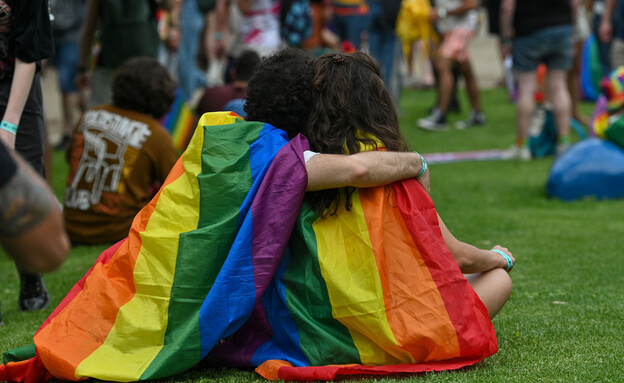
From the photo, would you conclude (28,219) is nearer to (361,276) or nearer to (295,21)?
(361,276)

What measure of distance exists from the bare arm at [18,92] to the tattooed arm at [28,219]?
1705mm

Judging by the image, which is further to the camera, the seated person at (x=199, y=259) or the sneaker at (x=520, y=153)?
the sneaker at (x=520, y=153)

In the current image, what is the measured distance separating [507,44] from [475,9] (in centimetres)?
155

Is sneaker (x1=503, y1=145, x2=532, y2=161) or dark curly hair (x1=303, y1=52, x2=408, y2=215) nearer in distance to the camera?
dark curly hair (x1=303, y1=52, x2=408, y2=215)

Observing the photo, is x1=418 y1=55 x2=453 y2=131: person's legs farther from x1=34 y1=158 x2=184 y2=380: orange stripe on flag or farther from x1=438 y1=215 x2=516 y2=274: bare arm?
x1=34 y1=158 x2=184 y2=380: orange stripe on flag

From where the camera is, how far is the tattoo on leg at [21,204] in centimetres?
161

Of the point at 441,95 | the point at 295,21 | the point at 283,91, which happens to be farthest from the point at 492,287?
the point at 441,95

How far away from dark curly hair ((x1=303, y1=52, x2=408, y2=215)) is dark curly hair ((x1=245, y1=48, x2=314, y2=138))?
41 millimetres

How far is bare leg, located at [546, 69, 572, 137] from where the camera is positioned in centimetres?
755

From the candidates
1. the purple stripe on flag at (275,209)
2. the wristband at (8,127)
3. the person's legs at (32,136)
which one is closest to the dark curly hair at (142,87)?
the person's legs at (32,136)

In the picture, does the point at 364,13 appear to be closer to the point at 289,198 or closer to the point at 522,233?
the point at 522,233

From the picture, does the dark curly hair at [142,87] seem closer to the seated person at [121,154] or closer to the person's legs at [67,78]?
the seated person at [121,154]

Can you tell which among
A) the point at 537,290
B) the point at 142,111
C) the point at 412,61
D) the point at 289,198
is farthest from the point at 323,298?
A: the point at 412,61

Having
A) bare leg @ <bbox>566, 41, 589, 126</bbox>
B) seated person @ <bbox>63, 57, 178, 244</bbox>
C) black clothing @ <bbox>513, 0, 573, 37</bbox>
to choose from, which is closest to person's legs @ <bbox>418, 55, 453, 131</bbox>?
bare leg @ <bbox>566, 41, 589, 126</bbox>
